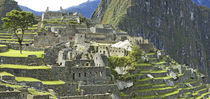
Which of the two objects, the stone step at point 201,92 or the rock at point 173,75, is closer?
the rock at point 173,75

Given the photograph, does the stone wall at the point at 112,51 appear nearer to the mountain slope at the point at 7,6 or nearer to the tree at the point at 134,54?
Result: the tree at the point at 134,54

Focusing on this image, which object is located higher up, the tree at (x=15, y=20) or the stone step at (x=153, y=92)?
the tree at (x=15, y=20)

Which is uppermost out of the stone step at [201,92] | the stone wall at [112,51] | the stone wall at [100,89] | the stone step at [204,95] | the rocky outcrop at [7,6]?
the rocky outcrop at [7,6]

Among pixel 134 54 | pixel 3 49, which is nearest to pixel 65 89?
pixel 3 49

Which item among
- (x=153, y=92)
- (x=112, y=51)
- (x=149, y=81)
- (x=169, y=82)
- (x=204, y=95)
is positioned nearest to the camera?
(x=112, y=51)

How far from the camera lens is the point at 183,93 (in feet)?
202

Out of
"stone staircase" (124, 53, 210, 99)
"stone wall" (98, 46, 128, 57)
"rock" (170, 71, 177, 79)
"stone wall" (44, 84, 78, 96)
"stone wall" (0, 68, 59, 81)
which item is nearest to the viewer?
"stone wall" (44, 84, 78, 96)

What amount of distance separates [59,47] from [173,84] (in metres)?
22.1

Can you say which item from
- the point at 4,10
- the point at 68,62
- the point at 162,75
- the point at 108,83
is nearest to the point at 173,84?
the point at 162,75

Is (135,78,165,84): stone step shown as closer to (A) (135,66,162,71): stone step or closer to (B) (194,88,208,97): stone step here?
(A) (135,66,162,71): stone step

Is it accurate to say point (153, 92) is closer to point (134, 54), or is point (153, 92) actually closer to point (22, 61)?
point (134, 54)

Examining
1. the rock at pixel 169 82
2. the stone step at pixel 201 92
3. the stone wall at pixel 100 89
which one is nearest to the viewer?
the stone wall at pixel 100 89

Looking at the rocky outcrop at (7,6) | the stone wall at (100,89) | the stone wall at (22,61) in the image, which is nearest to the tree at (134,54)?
the stone wall at (100,89)

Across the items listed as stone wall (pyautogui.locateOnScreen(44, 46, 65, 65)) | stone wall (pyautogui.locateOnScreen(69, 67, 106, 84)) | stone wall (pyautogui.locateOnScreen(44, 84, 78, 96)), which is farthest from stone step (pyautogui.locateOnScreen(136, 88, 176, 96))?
stone wall (pyautogui.locateOnScreen(44, 84, 78, 96))
